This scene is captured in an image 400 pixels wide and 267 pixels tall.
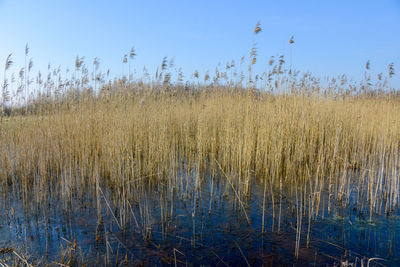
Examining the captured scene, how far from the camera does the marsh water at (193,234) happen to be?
225 centimetres

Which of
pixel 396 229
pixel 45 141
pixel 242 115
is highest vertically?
pixel 242 115

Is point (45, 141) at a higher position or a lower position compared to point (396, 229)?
higher

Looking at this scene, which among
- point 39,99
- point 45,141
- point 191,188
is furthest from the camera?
point 39,99

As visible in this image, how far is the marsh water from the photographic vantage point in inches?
88.7

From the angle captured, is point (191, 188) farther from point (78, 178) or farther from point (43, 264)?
point (43, 264)

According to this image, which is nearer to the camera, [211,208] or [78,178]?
[211,208]

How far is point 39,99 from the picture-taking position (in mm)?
4910

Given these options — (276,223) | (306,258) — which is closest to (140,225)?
(276,223)

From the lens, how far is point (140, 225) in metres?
2.84

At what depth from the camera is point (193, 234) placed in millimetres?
2648

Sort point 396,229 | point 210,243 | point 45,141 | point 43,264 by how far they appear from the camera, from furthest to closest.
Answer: point 45,141, point 396,229, point 210,243, point 43,264

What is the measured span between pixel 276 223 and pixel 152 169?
210 centimetres

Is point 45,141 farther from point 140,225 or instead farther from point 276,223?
point 276,223

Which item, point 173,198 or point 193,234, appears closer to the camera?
point 193,234
